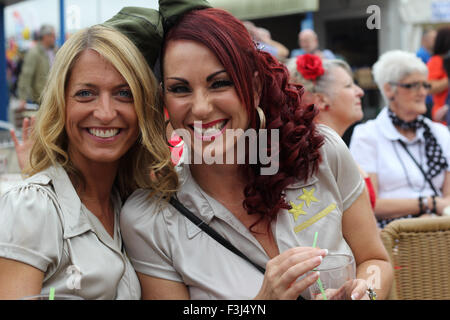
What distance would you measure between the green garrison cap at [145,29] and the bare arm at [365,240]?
899mm

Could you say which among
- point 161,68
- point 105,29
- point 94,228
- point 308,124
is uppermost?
point 105,29

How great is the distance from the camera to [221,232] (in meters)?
1.76

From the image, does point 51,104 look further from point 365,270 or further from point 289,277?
point 365,270

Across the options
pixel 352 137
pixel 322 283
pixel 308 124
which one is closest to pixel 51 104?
pixel 308 124

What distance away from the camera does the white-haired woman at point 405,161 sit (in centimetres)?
335

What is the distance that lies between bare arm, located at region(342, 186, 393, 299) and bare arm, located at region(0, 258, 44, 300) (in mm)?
1066

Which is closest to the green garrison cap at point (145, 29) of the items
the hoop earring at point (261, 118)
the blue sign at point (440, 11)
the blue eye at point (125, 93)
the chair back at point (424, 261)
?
the blue eye at point (125, 93)

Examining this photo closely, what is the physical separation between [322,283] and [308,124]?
0.87 metres

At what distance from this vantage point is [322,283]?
1.16 metres

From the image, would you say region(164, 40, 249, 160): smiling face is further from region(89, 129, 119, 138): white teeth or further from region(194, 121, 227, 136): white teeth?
region(89, 129, 119, 138): white teeth

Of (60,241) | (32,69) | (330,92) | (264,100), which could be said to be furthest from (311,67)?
(32,69)

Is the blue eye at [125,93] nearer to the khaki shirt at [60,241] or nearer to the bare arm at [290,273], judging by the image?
the khaki shirt at [60,241]

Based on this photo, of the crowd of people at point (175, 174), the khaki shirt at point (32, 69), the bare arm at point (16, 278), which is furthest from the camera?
the khaki shirt at point (32, 69)

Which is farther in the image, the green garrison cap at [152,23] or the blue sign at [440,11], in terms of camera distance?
the blue sign at [440,11]
